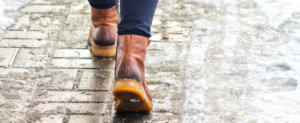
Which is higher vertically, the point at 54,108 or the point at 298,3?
the point at 298,3

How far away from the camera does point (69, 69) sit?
2.54 meters

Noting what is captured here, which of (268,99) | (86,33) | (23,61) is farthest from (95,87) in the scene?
(268,99)

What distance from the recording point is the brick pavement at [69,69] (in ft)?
6.87

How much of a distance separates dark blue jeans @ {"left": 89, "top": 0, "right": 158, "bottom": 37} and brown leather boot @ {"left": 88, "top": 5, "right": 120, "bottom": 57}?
2.30ft

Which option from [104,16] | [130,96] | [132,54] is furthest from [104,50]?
[130,96]

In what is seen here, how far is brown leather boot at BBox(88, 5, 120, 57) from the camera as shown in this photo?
8.62 feet

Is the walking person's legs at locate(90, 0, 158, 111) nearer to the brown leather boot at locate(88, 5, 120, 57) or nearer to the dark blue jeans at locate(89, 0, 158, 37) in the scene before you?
the dark blue jeans at locate(89, 0, 158, 37)

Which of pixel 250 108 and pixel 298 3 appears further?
pixel 298 3

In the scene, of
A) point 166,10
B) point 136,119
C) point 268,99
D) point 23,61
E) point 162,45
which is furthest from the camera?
point 166,10

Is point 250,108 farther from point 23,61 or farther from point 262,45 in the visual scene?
point 23,61

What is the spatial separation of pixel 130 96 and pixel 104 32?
869mm

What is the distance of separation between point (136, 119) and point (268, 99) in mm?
813

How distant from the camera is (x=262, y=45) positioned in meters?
2.90

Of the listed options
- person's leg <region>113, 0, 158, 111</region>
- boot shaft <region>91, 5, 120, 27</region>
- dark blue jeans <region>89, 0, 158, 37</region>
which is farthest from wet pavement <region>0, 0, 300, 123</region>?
dark blue jeans <region>89, 0, 158, 37</region>
